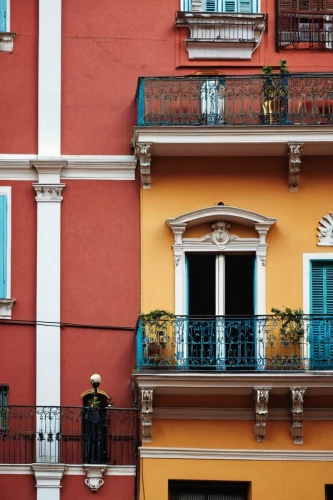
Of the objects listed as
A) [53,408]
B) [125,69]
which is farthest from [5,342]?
[125,69]

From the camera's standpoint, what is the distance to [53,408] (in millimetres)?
28359

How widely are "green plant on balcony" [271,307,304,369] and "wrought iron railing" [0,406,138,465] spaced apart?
2.57 meters

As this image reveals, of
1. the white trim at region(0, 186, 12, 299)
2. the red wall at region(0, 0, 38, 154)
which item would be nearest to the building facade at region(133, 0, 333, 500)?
the red wall at region(0, 0, 38, 154)

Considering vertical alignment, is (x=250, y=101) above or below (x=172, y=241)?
above

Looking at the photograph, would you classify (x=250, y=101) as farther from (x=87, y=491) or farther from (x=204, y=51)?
(x=87, y=491)

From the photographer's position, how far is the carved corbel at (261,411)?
91.1 feet

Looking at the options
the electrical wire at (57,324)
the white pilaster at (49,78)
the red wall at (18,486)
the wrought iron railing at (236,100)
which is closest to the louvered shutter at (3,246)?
the electrical wire at (57,324)

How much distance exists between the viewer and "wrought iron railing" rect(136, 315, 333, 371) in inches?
1108

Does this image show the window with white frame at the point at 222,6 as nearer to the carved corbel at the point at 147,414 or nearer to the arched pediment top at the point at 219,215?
the arched pediment top at the point at 219,215

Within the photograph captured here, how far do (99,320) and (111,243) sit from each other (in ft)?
4.38

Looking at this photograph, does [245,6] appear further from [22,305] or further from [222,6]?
[22,305]

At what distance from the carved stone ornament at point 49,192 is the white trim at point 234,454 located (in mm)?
4535

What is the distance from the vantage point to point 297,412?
27953mm

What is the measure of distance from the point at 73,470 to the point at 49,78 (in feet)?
22.1
